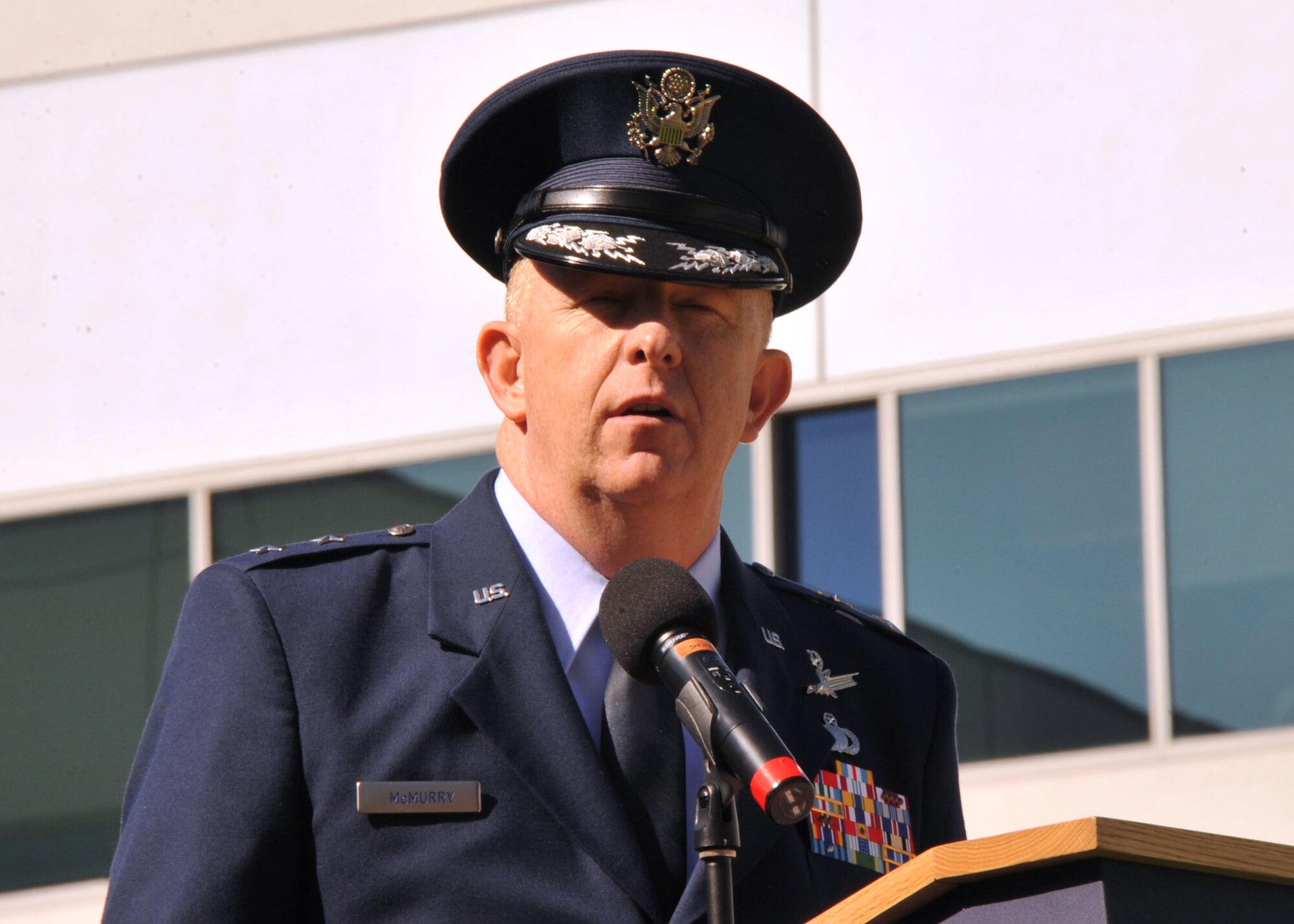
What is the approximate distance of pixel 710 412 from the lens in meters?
2.59

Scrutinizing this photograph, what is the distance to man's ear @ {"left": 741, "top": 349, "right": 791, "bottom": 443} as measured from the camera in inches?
113

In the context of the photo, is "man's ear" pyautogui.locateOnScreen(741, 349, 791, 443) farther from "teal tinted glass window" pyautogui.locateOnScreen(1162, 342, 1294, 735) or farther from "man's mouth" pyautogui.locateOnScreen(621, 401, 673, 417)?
"teal tinted glass window" pyautogui.locateOnScreen(1162, 342, 1294, 735)

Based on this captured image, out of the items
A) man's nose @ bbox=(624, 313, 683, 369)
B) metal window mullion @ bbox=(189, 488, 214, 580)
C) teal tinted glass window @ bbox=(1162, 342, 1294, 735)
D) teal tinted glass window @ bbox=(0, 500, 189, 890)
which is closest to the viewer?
man's nose @ bbox=(624, 313, 683, 369)

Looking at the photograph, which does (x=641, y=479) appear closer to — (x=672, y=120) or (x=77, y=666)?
(x=672, y=120)

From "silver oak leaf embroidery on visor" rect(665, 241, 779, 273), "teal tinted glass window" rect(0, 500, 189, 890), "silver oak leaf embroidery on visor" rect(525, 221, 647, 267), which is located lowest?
"teal tinted glass window" rect(0, 500, 189, 890)

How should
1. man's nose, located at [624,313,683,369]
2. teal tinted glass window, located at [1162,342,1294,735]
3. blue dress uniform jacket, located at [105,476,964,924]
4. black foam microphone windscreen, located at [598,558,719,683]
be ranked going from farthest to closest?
teal tinted glass window, located at [1162,342,1294,735]
man's nose, located at [624,313,683,369]
blue dress uniform jacket, located at [105,476,964,924]
black foam microphone windscreen, located at [598,558,719,683]

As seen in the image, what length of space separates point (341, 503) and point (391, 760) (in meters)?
3.56

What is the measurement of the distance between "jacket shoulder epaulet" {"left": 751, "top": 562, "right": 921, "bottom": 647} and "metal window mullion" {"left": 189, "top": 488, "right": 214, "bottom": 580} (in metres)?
3.18

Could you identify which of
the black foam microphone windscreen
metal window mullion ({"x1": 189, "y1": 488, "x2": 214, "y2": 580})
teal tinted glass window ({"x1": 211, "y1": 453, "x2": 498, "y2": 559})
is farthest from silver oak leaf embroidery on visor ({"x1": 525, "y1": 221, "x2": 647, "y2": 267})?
metal window mullion ({"x1": 189, "y1": 488, "x2": 214, "y2": 580})

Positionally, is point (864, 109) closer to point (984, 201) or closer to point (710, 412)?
point (984, 201)

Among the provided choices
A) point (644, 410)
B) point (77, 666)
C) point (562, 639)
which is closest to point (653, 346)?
point (644, 410)

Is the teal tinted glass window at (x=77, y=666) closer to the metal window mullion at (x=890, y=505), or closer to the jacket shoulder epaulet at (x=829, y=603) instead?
the metal window mullion at (x=890, y=505)

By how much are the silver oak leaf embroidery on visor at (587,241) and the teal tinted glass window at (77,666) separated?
3599 millimetres

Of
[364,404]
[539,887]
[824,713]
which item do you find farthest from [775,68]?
[539,887]
